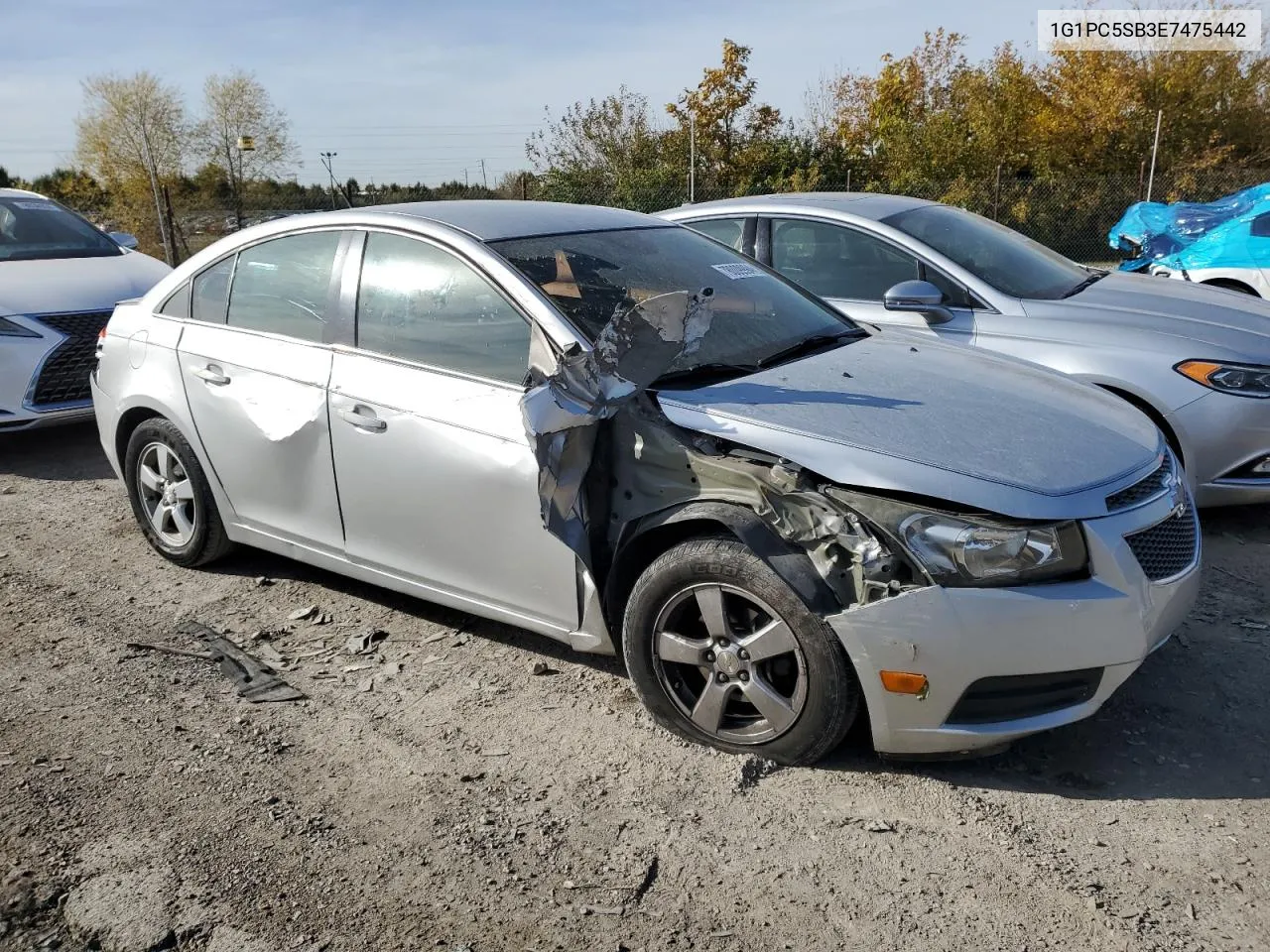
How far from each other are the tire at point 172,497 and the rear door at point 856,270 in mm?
3041

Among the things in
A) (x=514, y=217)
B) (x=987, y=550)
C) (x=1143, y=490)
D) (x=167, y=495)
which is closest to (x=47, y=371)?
(x=167, y=495)

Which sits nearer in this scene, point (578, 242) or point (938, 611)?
point (938, 611)

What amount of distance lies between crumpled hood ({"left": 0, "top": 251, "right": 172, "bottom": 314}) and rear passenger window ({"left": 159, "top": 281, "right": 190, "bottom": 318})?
2885 millimetres

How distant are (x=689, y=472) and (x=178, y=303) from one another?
9.28ft

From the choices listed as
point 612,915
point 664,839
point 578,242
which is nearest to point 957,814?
point 664,839

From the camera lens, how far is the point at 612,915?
2.60 meters

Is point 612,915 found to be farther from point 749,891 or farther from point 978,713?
point 978,713

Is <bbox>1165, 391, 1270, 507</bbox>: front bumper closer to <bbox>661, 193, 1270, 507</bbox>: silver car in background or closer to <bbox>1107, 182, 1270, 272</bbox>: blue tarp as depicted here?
<bbox>661, 193, 1270, 507</bbox>: silver car in background

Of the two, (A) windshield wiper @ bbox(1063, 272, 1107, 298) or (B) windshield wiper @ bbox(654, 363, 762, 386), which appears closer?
(B) windshield wiper @ bbox(654, 363, 762, 386)

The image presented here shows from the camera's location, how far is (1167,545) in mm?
3137

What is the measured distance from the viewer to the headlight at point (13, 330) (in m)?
6.85

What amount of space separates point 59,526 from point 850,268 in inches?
180

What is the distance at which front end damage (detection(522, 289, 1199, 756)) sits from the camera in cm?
282

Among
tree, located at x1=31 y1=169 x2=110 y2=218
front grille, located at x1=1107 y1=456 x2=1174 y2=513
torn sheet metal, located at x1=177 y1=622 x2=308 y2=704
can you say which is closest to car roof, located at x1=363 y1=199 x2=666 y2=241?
torn sheet metal, located at x1=177 y1=622 x2=308 y2=704
